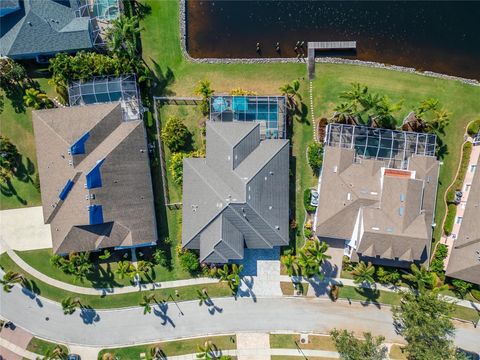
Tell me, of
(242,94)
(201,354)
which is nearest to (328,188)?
(242,94)

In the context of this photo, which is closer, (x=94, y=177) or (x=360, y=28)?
(x=94, y=177)

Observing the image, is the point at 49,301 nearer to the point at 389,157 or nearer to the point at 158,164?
the point at 158,164

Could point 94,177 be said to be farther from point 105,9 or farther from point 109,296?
point 105,9

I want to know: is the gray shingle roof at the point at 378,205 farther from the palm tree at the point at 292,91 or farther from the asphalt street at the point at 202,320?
the asphalt street at the point at 202,320

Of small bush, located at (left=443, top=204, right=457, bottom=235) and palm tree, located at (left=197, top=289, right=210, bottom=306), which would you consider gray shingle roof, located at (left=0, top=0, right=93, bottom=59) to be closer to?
palm tree, located at (left=197, top=289, right=210, bottom=306)

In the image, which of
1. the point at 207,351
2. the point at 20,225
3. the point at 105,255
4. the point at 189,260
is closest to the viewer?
the point at 105,255

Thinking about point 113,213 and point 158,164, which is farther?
point 158,164

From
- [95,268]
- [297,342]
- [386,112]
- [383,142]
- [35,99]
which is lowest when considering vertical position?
[297,342]

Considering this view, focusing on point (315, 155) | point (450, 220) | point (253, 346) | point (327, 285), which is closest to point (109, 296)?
point (253, 346)
